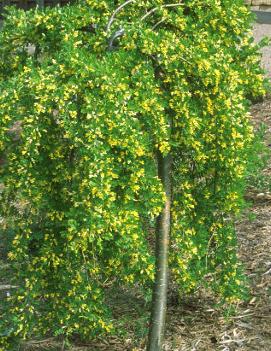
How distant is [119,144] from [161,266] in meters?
1.13

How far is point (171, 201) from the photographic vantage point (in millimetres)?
4727

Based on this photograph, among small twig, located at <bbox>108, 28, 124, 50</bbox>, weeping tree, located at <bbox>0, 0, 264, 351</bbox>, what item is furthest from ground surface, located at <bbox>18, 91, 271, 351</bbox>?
small twig, located at <bbox>108, 28, 124, 50</bbox>

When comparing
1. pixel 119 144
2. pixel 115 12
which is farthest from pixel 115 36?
pixel 119 144

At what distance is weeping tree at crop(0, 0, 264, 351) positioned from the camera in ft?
12.4

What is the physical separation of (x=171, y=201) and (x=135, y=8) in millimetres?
1143

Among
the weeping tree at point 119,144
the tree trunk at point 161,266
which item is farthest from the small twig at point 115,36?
the tree trunk at point 161,266

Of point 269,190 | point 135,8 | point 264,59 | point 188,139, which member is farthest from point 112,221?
point 264,59

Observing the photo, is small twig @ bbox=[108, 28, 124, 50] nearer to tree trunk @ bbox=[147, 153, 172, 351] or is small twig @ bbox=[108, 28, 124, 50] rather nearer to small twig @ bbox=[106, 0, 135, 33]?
small twig @ bbox=[106, 0, 135, 33]

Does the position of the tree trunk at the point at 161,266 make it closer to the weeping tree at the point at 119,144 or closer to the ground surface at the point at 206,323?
the weeping tree at the point at 119,144

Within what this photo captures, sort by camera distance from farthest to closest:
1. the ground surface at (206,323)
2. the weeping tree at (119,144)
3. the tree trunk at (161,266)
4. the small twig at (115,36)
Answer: the ground surface at (206,323)
the tree trunk at (161,266)
the small twig at (115,36)
the weeping tree at (119,144)

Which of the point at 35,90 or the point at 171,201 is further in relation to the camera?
the point at 171,201

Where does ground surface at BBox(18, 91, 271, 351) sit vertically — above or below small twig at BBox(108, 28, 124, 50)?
below

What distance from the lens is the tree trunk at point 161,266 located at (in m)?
4.61

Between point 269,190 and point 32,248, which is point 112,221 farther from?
point 269,190
